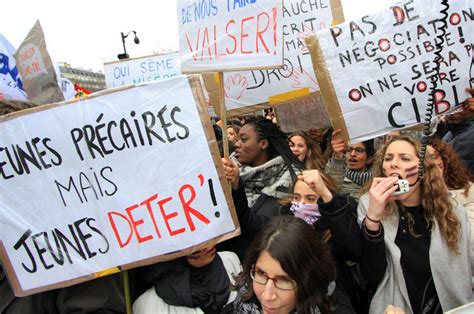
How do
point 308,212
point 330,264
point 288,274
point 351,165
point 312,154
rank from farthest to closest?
1. point 312,154
2. point 351,165
3. point 308,212
4. point 330,264
5. point 288,274

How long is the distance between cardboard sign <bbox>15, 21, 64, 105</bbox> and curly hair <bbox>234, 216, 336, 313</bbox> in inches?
71.8

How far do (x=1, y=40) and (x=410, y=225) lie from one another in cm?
290

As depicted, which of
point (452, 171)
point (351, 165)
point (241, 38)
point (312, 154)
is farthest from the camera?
point (312, 154)

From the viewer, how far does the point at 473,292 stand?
182cm

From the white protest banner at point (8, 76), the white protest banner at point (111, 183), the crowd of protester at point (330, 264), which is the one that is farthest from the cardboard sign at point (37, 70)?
the white protest banner at point (111, 183)

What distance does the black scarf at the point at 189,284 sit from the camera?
1.80 metres

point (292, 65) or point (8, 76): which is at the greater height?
point (8, 76)

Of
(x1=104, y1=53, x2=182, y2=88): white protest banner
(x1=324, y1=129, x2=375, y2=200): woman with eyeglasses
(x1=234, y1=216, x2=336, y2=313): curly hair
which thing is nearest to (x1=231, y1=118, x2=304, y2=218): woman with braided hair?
(x1=324, y1=129, x2=375, y2=200): woman with eyeglasses

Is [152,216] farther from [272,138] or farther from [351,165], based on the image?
[351,165]

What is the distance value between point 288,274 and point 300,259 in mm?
80

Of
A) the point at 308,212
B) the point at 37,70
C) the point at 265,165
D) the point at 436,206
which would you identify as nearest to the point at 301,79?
the point at 265,165

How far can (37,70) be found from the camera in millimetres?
2691

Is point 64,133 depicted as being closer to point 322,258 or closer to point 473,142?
point 322,258

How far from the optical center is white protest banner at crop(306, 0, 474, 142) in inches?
89.3
